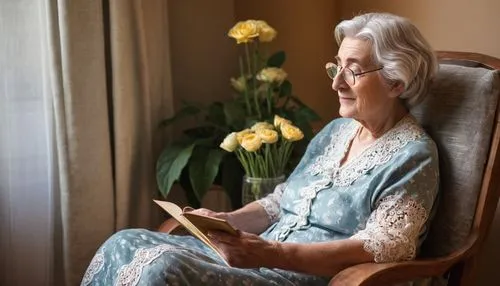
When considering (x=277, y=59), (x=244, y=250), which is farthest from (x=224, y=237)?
(x=277, y=59)

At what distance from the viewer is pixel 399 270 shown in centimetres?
151

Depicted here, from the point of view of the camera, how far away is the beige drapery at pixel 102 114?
6.72 feet

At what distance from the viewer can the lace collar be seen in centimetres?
167

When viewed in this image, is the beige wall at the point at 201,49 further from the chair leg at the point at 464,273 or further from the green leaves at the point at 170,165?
the chair leg at the point at 464,273

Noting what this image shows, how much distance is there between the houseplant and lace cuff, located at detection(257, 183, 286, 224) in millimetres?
251

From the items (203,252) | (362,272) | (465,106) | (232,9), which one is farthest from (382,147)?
(232,9)

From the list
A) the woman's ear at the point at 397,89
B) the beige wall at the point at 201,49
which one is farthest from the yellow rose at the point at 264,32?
the woman's ear at the point at 397,89

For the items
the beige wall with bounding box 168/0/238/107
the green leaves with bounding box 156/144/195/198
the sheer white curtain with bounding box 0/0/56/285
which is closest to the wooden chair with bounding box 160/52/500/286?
the green leaves with bounding box 156/144/195/198

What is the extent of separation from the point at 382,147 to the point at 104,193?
3.15ft

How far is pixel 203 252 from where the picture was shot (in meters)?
1.75

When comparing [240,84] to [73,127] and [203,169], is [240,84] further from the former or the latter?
[73,127]

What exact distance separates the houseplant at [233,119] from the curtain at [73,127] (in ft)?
0.45

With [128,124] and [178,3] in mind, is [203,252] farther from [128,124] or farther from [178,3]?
[178,3]

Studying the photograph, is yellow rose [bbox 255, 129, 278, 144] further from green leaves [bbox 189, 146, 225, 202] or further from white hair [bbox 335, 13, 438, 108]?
white hair [bbox 335, 13, 438, 108]
